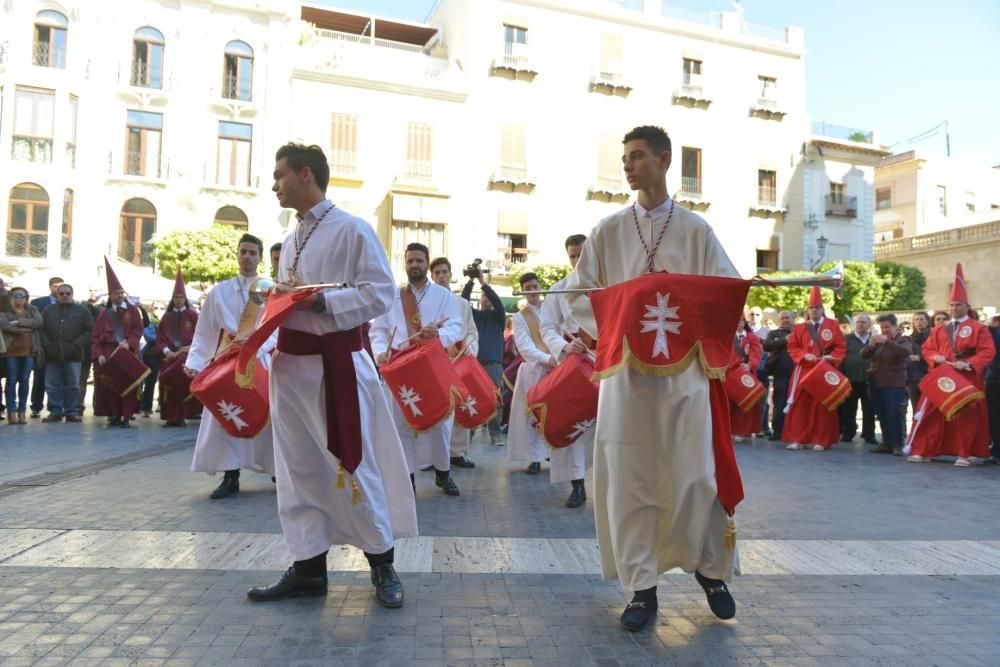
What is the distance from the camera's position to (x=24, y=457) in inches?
321

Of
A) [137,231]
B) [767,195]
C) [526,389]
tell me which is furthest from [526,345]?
[767,195]

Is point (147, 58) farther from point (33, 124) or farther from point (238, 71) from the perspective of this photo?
point (33, 124)

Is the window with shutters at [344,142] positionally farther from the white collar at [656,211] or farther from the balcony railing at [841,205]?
the white collar at [656,211]

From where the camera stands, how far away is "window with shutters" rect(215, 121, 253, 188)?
29.8 meters

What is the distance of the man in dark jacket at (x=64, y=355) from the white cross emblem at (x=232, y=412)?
23.8ft

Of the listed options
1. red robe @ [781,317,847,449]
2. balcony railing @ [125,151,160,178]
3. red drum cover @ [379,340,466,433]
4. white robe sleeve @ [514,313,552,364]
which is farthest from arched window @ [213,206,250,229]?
red drum cover @ [379,340,466,433]

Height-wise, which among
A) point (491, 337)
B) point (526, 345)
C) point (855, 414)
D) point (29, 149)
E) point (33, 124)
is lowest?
point (855, 414)

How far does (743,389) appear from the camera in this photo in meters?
11.5

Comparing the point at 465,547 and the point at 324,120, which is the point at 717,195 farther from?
the point at 465,547

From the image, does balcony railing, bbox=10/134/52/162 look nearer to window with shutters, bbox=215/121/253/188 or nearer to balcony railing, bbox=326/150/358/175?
window with shutters, bbox=215/121/253/188

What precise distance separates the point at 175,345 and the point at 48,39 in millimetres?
22423

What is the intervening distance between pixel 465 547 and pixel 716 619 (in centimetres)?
167

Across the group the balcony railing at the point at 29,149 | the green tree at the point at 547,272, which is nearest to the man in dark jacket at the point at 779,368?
the green tree at the point at 547,272

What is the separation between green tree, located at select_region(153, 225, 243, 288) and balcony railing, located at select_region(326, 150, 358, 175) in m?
5.46
